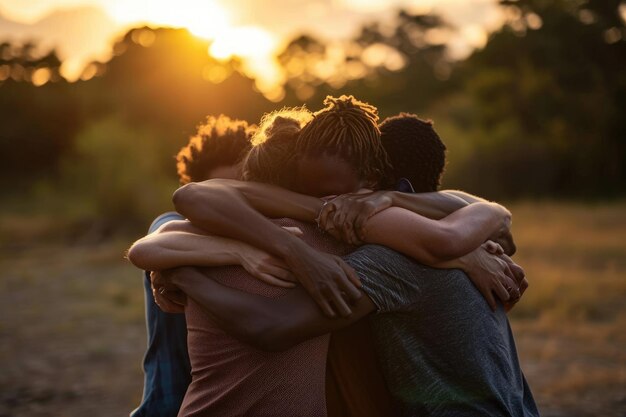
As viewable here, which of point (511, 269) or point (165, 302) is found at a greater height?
point (165, 302)

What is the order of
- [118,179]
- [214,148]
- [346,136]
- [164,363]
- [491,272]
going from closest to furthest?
[346,136], [491,272], [164,363], [214,148], [118,179]

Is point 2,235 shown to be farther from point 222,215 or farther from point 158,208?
point 222,215

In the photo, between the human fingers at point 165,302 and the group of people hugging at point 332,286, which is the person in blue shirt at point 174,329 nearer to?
the human fingers at point 165,302

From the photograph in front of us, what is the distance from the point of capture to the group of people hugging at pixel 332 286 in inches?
82.3

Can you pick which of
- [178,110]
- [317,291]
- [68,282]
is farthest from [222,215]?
[178,110]

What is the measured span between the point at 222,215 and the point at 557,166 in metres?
29.7

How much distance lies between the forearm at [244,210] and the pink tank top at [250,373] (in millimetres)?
107

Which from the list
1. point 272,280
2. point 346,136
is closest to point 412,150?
point 346,136

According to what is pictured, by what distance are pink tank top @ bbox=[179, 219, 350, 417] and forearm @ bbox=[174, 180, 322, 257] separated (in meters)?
0.11

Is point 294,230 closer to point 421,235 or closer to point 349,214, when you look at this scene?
point 349,214

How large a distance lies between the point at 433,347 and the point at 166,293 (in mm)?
808

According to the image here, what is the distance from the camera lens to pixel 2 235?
2100 cm

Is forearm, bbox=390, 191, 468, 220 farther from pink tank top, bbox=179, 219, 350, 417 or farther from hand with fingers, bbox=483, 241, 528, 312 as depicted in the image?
pink tank top, bbox=179, 219, 350, 417

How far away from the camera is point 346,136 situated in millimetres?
2248
